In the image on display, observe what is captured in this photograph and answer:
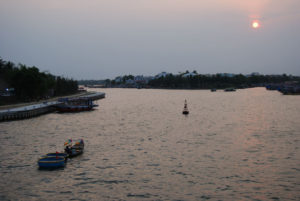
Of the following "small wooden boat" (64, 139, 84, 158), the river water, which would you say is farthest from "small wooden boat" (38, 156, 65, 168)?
"small wooden boat" (64, 139, 84, 158)

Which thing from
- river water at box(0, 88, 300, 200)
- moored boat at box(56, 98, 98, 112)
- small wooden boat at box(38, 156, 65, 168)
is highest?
moored boat at box(56, 98, 98, 112)

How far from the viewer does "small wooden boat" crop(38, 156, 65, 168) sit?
2481 centimetres

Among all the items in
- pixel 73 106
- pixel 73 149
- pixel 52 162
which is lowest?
pixel 52 162

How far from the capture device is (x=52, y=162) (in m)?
24.8

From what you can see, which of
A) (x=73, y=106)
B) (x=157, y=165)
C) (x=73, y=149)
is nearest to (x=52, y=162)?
(x=73, y=149)

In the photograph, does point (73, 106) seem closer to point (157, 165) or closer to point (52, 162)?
point (52, 162)

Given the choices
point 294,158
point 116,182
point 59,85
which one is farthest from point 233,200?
point 59,85

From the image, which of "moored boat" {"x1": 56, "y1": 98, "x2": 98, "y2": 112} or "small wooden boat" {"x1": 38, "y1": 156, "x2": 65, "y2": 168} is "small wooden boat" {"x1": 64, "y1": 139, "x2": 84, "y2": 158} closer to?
"small wooden boat" {"x1": 38, "y1": 156, "x2": 65, "y2": 168}

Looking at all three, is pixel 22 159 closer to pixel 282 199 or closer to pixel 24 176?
pixel 24 176

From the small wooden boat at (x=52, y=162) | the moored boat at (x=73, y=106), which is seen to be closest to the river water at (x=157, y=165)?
the small wooden boat at (x=52, y=162)

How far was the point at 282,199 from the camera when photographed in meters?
19.4

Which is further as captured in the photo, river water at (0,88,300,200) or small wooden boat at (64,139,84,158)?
small wooden boat at (64,139,84,158)

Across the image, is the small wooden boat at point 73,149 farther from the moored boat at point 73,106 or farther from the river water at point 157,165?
the moored boat at point 73,106

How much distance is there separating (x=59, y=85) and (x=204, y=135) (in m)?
91.1
